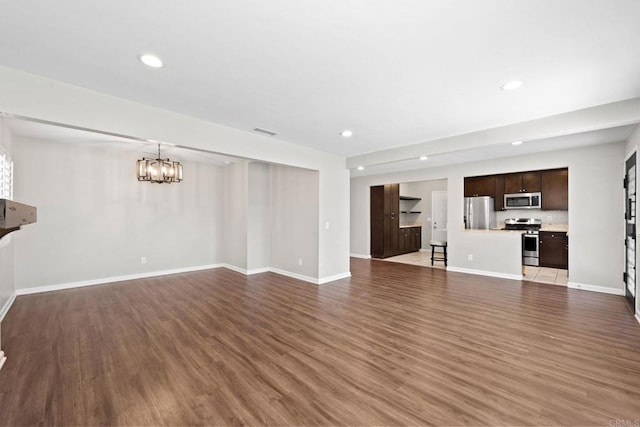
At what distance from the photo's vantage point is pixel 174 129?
127 inches

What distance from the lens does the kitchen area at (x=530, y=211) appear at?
6.35 m

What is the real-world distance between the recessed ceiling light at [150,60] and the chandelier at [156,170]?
2898mm

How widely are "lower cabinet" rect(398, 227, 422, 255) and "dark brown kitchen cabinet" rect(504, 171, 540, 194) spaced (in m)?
3.11

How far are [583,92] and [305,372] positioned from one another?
3750mm

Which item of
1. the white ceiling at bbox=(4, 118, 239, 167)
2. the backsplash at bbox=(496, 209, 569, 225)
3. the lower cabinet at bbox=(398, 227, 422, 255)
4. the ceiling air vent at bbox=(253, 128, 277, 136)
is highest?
the white ceiling at bbox=(4, 118, 239, 167)

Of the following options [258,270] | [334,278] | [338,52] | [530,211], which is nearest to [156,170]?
[258,270]

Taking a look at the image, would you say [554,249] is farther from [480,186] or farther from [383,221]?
[383,221]

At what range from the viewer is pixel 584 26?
1.75 metres

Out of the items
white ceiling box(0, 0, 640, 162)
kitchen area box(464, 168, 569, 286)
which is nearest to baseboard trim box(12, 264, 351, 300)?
white ceiling box(0, 0, 640, 162)

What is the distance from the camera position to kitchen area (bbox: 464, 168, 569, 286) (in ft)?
20.8

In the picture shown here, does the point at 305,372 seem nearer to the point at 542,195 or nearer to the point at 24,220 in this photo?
the point at 24,220

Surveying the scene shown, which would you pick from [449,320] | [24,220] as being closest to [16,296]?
[24,220]

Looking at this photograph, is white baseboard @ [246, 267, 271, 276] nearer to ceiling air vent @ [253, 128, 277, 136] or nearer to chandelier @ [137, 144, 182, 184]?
chandelier @ [137, 144, 182, 184]

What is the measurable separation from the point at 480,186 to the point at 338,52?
656cm
